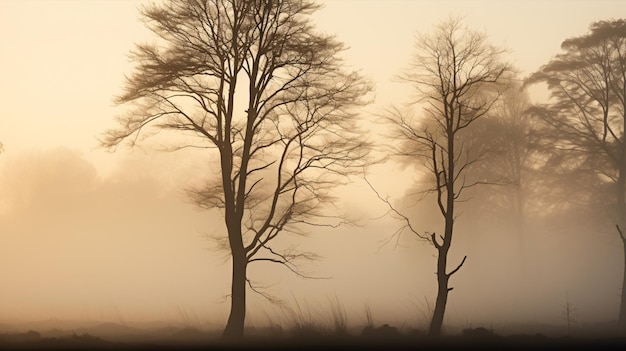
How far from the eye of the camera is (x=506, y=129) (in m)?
38.8

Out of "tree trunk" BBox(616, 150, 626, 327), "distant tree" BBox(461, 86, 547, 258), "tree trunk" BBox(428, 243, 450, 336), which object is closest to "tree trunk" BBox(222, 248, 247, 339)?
"tree trunk" BBox(428, 243, 450, 336)

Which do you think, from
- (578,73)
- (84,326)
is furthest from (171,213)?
(578,73)

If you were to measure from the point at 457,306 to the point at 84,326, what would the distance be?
1858cm

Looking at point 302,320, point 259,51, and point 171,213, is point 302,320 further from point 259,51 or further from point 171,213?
point 171,213

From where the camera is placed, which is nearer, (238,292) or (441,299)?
(238,292)

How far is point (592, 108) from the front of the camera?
98.8 ft

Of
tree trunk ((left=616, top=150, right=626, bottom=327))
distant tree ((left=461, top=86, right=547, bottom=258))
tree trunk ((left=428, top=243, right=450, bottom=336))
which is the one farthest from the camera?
distant tree ((left=461, top=86, right=547, bottom=258))

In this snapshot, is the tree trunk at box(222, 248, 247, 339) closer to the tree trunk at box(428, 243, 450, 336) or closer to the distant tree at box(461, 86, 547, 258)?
the tree trunk at box(428, 243, 450, 336)

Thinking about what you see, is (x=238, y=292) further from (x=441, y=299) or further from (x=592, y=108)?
(x=592, y=108)

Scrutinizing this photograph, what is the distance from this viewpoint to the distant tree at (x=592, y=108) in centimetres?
2777

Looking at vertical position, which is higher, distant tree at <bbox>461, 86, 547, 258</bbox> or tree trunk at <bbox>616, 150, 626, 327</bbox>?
distant tree at <bbox>461, 86, 547, 258</bbox>

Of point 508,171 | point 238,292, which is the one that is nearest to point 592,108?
point 508,171

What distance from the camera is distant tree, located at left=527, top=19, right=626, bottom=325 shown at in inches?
1093

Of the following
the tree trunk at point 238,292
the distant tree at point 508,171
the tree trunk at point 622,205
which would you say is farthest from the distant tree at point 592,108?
the tree trunk at point 238,292
